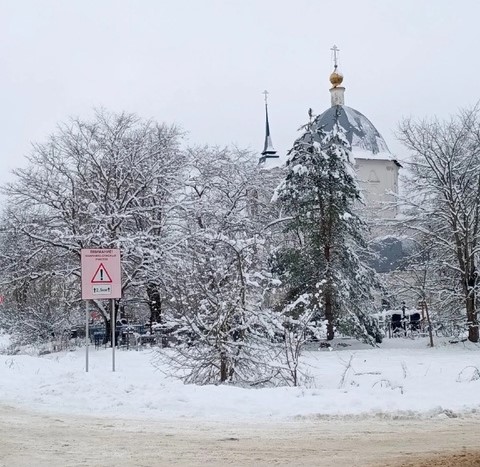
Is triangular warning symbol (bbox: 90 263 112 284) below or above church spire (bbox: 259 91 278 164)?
below

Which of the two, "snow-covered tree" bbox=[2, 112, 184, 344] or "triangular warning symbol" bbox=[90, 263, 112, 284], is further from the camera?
"snow-covered tree" bbox=[2, 112, 184, 344]

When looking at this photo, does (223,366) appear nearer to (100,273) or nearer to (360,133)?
(100,273)

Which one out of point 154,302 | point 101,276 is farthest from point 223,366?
point 154,302

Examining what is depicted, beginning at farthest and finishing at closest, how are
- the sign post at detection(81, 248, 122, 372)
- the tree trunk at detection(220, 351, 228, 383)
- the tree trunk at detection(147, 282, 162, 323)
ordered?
the tree trunk at detection(147, 282, 162, 323) → the sign post at detection(81, 248, 122, 372) → the tree trunk at detection(220, 351, 228, 383)

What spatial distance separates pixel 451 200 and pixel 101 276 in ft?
62.0

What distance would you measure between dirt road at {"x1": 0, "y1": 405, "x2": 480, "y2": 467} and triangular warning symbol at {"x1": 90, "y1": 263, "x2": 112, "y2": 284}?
17.3 ft

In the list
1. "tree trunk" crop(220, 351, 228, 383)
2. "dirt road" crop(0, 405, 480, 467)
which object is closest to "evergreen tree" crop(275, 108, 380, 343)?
"tree trunk" crop(220, 351, 228, 383)

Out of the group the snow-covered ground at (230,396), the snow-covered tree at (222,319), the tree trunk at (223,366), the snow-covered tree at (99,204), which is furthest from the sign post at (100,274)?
the snow-covered tree at (99,204)

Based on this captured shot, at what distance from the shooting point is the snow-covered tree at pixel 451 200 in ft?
98.7

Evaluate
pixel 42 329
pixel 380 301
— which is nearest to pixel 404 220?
A: pixel 380 301

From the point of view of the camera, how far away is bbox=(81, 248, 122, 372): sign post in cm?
1562

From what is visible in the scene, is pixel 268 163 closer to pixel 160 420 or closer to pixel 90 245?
pixel 90 245

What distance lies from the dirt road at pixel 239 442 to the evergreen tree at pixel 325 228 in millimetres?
21412

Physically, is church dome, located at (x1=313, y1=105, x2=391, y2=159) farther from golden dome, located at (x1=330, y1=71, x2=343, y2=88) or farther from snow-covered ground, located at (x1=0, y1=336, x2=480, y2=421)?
snow-covered ground, located at (x1=0, y1=336, x2=480, y2=421)
